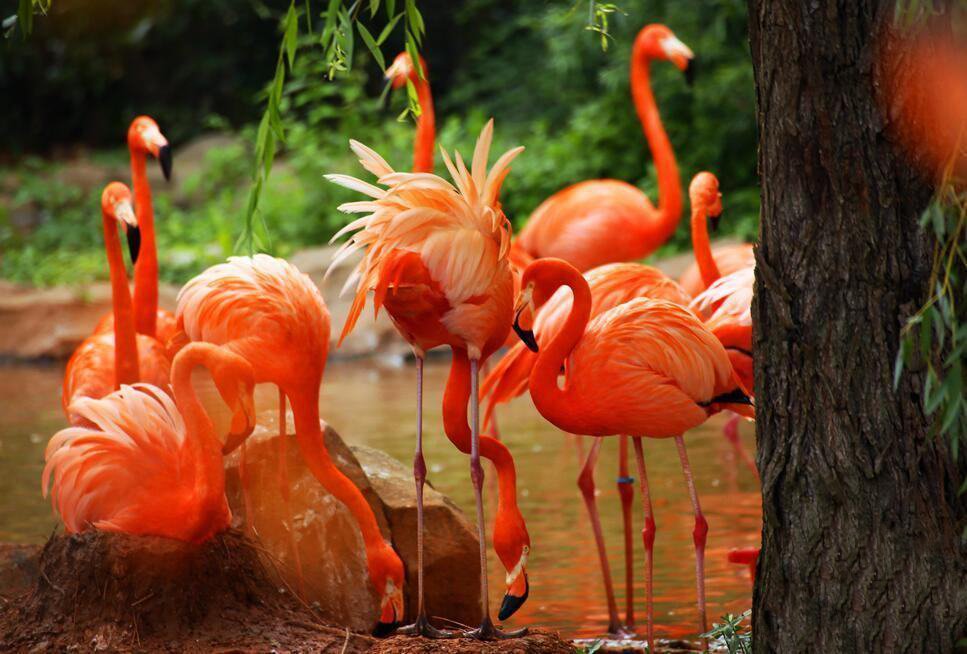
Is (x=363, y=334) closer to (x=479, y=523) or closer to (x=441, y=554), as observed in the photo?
(x=441, y=554)

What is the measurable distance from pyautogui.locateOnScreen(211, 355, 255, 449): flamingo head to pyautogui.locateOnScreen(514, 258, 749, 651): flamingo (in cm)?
87

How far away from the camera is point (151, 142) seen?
5.54 metres

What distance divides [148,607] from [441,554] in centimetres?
106

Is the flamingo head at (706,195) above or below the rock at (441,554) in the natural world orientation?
above

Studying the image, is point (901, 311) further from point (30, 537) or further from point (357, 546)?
point (30, 537)

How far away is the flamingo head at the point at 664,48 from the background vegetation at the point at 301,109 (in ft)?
9.30

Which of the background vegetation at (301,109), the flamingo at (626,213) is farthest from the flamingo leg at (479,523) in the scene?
the background vegetation at (301,109)

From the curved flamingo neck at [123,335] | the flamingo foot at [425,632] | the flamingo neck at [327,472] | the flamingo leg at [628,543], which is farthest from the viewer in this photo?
the curved flamingo neck at [123,335]

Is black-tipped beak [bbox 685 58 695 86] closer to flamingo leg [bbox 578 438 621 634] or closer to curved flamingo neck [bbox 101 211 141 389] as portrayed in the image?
flamingo leg [bbox 578 438 621 634]

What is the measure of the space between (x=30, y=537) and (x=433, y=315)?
2.37 meters

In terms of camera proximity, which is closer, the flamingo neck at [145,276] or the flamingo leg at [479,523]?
the flamingo leg at [479,523]

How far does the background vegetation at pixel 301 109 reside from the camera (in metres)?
12.2

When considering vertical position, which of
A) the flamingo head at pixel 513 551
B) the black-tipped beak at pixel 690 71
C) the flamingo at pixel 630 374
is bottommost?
the flamingo head at pixel 513 551

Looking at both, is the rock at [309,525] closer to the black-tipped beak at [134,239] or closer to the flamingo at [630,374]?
the flamingo at [630,374]
